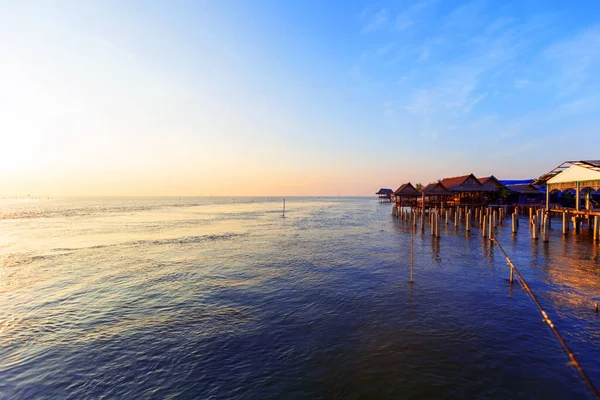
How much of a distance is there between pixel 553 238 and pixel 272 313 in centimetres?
2764

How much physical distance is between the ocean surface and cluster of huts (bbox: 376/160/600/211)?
10.0m

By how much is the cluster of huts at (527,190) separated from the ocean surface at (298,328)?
32.9ft

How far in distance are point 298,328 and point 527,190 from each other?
5688 cm

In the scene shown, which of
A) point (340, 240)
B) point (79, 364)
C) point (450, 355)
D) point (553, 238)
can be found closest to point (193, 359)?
point (79, 364)

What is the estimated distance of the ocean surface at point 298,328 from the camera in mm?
6926

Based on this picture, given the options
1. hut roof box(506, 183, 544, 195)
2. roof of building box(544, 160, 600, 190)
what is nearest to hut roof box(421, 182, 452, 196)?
roof of building box(544, 160, 600, 190)

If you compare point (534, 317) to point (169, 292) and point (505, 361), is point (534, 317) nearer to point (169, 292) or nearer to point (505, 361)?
point (505, 361)

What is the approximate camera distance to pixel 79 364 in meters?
7.91

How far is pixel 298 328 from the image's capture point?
381 inches

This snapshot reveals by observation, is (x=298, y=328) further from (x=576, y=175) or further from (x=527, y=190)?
(x=527, y=190)

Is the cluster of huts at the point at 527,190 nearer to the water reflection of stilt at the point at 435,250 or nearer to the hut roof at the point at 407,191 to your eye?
the hut roof at the point at 407,191

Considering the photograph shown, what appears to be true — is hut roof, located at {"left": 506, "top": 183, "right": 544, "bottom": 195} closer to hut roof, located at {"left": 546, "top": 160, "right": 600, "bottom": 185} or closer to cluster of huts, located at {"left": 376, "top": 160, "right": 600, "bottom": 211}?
cluster of huts, located at {"left": 376, "top": 160, "right": 600, "bottom": 211}

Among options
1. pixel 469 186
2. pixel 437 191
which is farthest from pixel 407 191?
pixel 469 186

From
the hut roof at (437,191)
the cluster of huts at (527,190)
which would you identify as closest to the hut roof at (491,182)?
the cluster of huts at (527,190)
